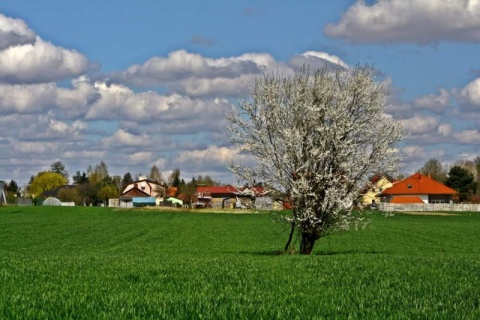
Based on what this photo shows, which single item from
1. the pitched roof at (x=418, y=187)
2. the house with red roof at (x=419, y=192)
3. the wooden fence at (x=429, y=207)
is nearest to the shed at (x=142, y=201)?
the house with red roof at (x=419, y=192)

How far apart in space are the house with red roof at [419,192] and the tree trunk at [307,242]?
128 metres

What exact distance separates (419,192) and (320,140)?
440 ft

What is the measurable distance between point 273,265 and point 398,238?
41.0 metres

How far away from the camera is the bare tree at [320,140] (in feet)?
106

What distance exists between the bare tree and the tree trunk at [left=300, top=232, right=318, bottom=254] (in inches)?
27.6

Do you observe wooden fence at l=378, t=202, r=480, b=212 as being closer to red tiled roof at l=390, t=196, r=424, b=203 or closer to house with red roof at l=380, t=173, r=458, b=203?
house with red roof at l=380, t=173, r=458, b=203

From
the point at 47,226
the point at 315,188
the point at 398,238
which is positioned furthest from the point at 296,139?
the point at 47,226

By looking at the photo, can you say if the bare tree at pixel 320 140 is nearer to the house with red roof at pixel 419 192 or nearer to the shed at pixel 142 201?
→ the house with red roof at pixel 419 192

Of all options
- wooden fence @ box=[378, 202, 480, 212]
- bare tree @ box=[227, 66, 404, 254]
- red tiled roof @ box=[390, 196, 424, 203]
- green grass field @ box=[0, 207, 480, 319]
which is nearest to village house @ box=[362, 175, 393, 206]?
bare tree @ box=[227, 66, 404, 254]

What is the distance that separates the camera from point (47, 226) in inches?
2958

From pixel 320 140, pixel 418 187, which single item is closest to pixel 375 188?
→ pixel 320 140

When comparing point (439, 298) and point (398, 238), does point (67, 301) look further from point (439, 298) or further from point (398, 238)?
point (398, 238)

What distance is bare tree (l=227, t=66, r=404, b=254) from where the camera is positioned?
106 feet

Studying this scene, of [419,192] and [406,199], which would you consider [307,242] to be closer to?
[406,199]
